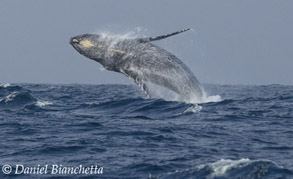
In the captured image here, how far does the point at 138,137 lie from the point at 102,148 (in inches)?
70.5

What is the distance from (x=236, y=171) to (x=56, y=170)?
440 cm

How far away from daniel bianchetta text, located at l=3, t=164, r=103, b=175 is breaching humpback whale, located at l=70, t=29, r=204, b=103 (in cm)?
826

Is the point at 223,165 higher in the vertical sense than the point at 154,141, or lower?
lower

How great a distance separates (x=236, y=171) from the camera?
11.1 m

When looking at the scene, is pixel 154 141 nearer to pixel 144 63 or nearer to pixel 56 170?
pixel 56 170

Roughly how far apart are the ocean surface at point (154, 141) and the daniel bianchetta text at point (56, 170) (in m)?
0.08

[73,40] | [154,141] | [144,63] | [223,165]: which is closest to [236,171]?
[223,165]

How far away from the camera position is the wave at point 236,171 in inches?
432

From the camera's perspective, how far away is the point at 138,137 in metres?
15.7

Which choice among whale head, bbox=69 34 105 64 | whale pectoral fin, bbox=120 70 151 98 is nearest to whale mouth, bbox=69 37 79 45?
whale head, bbox=69 34 105 64

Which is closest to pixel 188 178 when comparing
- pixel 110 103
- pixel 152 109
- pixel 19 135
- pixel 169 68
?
pixel 19 135

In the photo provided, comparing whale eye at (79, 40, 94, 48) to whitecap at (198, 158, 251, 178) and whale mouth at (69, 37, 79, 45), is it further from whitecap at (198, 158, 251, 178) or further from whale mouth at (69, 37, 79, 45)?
whitecap at (198, 158, 251, 178)

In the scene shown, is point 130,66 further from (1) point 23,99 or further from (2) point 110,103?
(1) point 23,99

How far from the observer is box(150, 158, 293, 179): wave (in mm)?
10961
